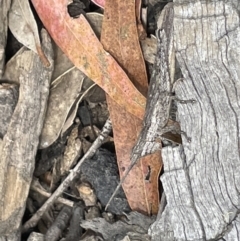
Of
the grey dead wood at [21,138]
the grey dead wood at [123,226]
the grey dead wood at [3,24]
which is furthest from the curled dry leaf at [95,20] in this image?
the grey dead wood at [123,226]

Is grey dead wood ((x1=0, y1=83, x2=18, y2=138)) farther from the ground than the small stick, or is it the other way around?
grey dead wood ((x1=0, y1=83, x2=18, y2=138))

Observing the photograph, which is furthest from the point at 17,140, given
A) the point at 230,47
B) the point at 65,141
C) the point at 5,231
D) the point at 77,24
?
the point at 230,47

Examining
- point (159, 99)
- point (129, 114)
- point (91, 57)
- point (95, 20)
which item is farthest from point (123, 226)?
point (95, 20)

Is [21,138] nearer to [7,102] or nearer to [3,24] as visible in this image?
[7,102]

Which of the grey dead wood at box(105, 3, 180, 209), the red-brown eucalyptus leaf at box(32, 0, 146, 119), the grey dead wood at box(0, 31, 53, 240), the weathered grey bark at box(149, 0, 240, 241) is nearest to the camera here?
the weathered grey bark at box(149, 0, 240, 241)

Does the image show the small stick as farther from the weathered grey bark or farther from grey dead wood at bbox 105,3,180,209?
Answer: the weathered grey bark

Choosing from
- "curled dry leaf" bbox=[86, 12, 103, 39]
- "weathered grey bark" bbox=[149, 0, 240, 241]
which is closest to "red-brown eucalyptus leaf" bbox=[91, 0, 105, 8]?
"curled dry leaf" bbox=[86, 12, 103, 39]
